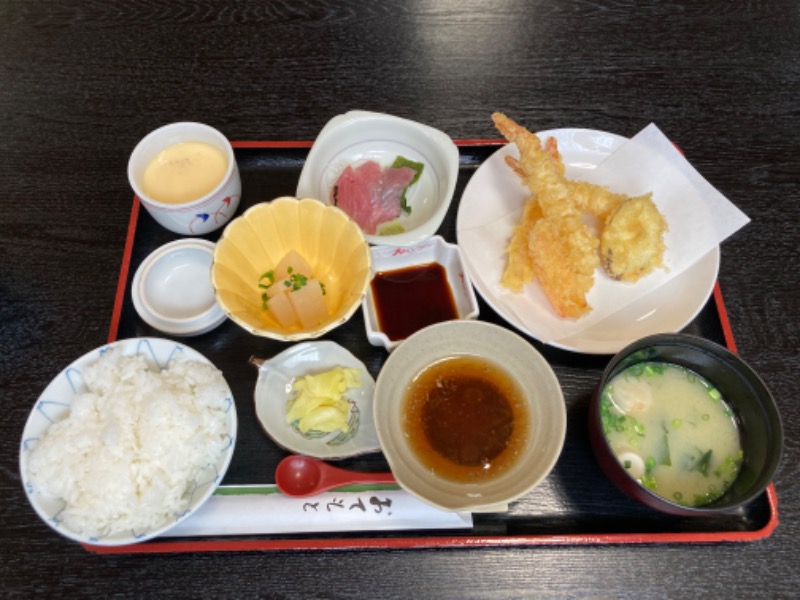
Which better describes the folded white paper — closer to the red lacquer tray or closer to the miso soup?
the red lacquer tray

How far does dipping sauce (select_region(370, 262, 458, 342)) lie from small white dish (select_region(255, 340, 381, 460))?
0.64 feet

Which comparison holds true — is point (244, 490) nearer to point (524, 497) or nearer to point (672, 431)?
point (524, 497)

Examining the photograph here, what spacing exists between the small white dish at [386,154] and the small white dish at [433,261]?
0.09m

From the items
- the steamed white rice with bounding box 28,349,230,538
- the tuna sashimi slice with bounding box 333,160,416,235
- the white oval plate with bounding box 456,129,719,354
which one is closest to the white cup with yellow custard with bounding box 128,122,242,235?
the tuna sashimi slice with bounding box 333,160,416,235

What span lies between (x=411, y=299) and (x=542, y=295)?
1.53 feet

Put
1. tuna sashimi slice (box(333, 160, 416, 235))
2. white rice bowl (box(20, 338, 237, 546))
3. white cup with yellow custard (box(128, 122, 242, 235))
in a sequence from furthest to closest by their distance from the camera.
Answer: tuna sashimi slice (box(333, 160, 416, 235))
white cup with yellow custard (box(128, 122, 242, 235))
white rice bowl (box(20, 338, 237, 546))

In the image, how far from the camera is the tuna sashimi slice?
197 cm

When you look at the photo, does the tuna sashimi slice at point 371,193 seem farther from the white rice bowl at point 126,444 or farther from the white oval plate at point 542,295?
the white rice bowl at point 126,444

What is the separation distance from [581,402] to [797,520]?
68 cm

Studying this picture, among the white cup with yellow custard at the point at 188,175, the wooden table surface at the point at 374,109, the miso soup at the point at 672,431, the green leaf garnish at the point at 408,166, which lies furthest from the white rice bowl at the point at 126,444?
the miso soup at the point at 672,431

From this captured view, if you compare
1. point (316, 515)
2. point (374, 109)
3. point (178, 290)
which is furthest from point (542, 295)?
point (178, 290)

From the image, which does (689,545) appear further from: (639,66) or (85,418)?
(639,66)

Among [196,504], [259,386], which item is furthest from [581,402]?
[196,504]

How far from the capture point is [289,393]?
67.0 inches
